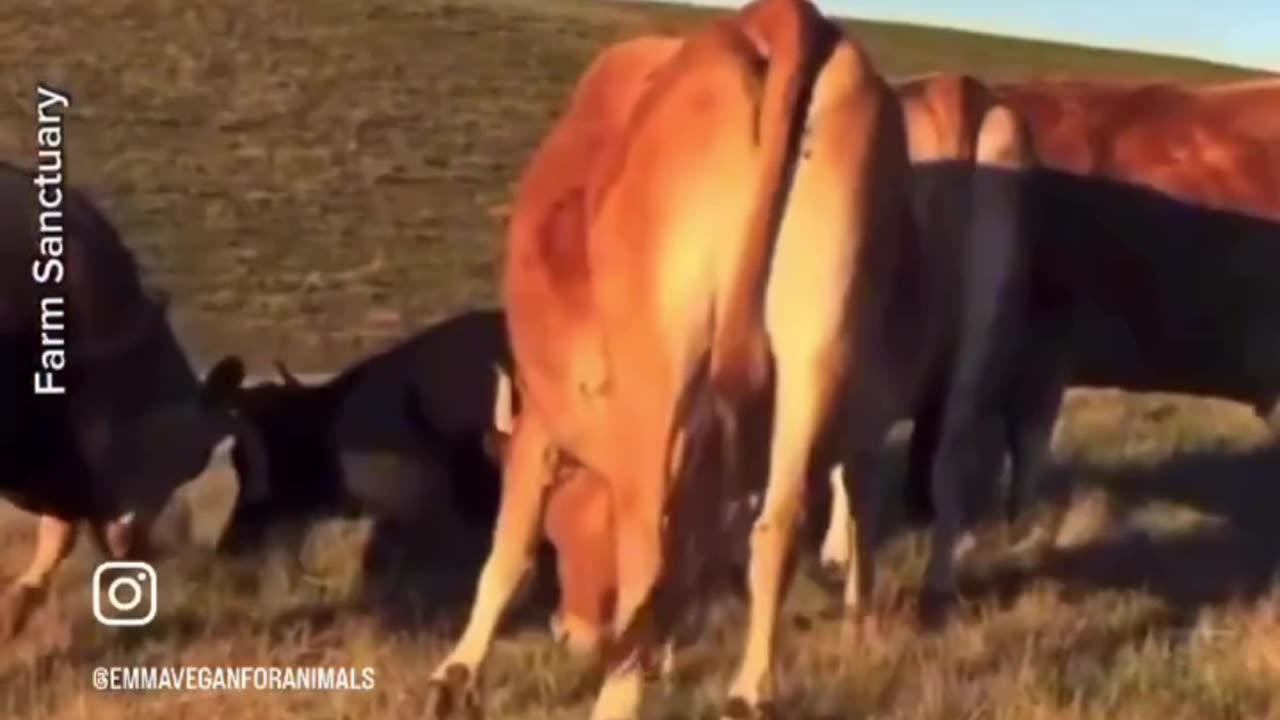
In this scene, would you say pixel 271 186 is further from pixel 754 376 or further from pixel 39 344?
pixel 754 376

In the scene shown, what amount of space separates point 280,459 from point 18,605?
57 centimetres

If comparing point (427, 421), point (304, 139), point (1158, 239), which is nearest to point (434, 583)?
point (427, 421)

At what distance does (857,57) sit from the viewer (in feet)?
15.4

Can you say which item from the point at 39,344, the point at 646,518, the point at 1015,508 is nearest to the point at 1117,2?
the point at 1015,508

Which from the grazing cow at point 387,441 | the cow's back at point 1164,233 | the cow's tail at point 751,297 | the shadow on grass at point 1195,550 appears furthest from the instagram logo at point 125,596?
the cow's back at point 1164,233

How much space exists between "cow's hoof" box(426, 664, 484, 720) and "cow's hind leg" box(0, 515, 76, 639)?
2.38ft

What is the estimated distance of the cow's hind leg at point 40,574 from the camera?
195 inches

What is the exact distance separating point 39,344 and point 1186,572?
7.82 feet

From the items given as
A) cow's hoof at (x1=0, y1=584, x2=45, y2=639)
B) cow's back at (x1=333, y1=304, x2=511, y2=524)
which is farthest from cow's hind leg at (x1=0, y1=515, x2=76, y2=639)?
cow's back at (x1=333, y1=304, x2=511, y2=524)

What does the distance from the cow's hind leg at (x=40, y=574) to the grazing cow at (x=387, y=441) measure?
0.32 meters

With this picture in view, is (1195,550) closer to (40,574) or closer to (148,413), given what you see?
(148,413)

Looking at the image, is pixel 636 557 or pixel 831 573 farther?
pixel 831 573

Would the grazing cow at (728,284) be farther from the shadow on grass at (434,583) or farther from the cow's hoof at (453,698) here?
the shadow on grass at (434,583)

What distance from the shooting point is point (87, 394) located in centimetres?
483
